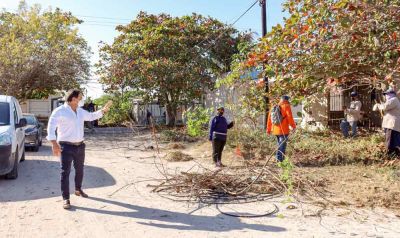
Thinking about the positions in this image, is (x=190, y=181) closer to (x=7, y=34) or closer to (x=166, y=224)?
(x=166, y=224)

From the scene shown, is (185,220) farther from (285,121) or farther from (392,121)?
(392,121)

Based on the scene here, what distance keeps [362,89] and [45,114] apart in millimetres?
27777

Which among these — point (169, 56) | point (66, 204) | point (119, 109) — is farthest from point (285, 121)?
point (119, 109)

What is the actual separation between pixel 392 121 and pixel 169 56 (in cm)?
1461

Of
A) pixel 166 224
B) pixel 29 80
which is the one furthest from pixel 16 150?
pixel 29 80

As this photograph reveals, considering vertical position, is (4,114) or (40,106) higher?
(40,106)

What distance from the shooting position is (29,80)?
70.0 feet

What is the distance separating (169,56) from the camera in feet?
71.9

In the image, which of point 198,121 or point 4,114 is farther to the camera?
point 198,121

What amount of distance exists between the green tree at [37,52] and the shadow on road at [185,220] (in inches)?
624

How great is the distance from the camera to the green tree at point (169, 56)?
2093cm

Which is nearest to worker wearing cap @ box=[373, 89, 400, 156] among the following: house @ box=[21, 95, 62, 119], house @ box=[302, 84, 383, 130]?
house @ box=[302, 84, 383, 130]

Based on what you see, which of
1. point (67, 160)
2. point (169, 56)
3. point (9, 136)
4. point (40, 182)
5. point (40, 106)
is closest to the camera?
point (67, 160)

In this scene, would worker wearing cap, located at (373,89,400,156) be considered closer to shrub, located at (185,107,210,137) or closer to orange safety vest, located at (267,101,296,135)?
orange safety vest, located at (267,101,296,135)
